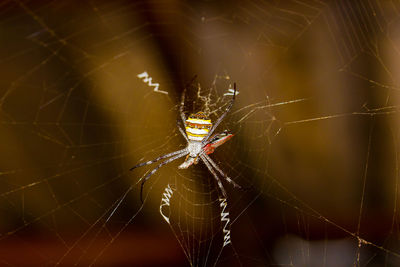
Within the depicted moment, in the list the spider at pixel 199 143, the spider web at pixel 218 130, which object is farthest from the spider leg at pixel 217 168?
the spider web at pixel 218 130

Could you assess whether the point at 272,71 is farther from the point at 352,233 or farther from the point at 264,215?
the point at 352,233

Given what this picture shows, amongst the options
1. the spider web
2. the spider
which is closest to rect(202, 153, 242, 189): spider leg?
the spider

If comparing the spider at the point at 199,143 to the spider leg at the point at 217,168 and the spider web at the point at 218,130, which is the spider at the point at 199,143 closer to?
the spider leg at the point at 217,168

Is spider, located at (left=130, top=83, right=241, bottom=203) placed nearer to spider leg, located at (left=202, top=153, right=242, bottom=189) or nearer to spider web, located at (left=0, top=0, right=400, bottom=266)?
spider leg, located at (left=202, top=153, right=242, bottom=189)

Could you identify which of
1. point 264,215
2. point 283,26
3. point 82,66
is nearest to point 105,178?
point 82,66

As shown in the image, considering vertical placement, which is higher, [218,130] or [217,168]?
[218,130]
